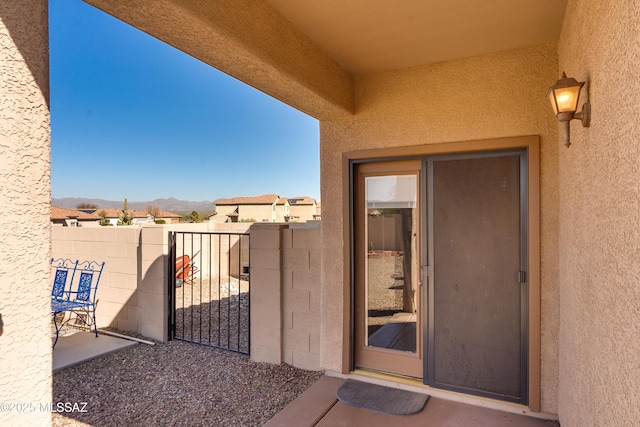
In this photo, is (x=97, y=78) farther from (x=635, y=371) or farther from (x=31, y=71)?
(x=635, y=371)

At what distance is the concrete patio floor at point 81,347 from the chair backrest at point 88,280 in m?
0.62

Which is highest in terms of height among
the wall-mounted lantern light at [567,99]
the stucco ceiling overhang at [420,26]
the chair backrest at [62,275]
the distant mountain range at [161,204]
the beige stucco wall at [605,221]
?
the stucco ceiling overhang at [420,26]

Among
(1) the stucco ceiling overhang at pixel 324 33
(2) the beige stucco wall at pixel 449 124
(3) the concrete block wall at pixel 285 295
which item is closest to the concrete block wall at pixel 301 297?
(3) the concrete block wall at pixel 285 295

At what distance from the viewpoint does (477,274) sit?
352 cm

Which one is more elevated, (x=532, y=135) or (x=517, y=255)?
(x=532, y=135)

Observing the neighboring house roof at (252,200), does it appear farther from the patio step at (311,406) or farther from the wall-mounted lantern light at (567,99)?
the wall-mounted lantern light at (567,99)

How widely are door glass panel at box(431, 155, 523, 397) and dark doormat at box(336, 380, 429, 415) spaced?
1.20ft

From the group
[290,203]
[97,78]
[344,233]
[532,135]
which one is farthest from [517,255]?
[290,203]

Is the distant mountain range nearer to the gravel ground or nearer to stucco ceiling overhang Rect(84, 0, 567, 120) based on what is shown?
the gravel ground

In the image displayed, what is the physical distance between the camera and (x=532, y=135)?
3.24 m

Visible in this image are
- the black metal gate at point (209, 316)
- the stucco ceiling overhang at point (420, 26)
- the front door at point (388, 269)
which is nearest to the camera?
the stucco ceiling overhang at point (420, 26)

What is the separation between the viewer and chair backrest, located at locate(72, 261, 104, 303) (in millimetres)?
5844

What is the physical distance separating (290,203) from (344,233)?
35419 millimetres

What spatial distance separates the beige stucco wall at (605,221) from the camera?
1.28 meters
